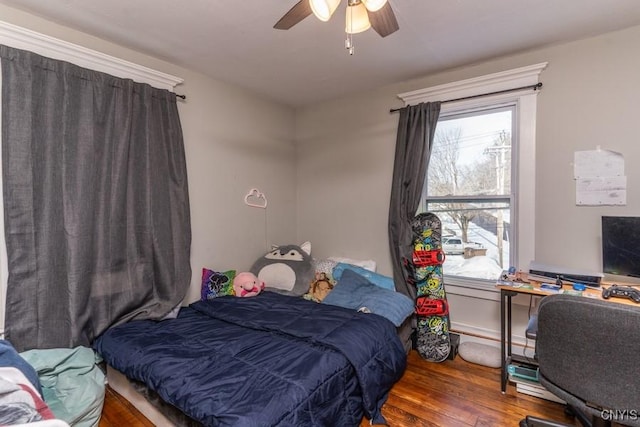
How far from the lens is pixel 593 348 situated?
4.24 ft

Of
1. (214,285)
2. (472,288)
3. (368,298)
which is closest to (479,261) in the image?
(472,288)

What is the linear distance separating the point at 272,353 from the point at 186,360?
471 millimetres

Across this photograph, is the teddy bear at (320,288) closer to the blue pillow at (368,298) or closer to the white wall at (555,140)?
the blue pillow at (368,298)

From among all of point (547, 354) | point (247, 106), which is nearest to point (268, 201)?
point (247, 106)

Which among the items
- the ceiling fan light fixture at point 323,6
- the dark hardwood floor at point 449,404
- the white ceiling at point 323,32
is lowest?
the dark hardwood floor at point 449,404

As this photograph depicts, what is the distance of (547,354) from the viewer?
4.74 ft

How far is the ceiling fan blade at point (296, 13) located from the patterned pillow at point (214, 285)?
2.09m

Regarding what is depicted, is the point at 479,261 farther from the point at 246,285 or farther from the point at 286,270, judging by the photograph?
the point at 246,285

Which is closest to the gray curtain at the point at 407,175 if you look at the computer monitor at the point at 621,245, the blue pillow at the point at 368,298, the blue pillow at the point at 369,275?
the blue pillow at the point at 369,275

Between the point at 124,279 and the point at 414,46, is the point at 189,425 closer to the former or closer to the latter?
the point at 124,279

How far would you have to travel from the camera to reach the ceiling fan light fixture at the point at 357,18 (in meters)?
1.44

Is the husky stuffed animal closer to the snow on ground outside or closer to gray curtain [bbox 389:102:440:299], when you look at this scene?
gray curtain [bbox 389:102:440:299]

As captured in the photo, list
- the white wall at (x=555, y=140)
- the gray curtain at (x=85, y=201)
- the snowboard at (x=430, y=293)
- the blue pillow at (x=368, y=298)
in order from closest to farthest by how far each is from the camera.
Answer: the gray curtain at (x=85, y=201)
the white wall at (x=555, y=140)
the blue pillow at (x=368, y=298)
the snowboard at (x=430, y=293)

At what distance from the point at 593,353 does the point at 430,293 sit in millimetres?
1318
